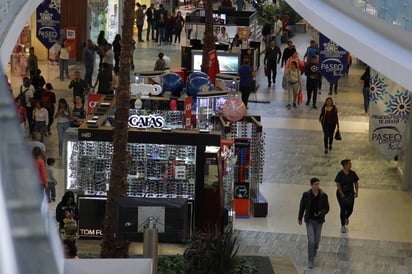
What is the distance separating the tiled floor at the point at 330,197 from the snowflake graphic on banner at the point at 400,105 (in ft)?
4.11

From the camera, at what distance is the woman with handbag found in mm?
13211

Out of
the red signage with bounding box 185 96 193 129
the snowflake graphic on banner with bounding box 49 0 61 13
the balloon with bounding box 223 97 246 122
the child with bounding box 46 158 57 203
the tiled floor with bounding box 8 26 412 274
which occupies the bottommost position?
the tiled floor with bounding box 8 26 412 274

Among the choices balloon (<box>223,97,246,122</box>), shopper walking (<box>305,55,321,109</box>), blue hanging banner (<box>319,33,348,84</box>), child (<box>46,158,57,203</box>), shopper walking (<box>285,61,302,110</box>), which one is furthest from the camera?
shopper walking (<box>305,55,321,109</box>)

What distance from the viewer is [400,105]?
17.1 metres

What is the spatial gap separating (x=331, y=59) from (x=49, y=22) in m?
7.87

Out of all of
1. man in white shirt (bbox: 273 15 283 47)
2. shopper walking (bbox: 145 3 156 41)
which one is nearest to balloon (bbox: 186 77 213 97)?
man in white shirt (bbox: 273 15 283 47)

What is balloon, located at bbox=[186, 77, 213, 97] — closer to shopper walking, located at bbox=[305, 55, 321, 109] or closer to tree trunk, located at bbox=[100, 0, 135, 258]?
shopper walking, located at bbox=[305, 55, 321, 109]

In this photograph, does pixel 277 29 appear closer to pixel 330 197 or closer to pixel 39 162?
pixel 330 197

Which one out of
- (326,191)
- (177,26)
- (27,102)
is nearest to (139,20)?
(177,26)

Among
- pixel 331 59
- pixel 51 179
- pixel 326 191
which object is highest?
pixel 331 59

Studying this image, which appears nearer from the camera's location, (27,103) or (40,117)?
(40,117)

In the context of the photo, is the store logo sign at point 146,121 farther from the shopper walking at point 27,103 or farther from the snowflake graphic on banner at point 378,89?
the snowflake graphic on banner at point 378,89

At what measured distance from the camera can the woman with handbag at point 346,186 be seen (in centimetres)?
1321

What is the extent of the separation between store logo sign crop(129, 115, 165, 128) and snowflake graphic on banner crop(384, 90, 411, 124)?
17.4 feet
